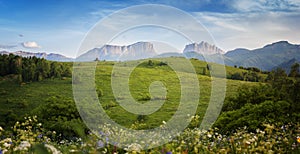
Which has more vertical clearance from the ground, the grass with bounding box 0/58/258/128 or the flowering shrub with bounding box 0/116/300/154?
the flowering shrub with bounding box 0/116/300/154

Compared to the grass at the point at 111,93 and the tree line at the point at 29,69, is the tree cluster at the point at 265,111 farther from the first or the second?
the tree line at the point at 29,69

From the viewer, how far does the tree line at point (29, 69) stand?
213 ft

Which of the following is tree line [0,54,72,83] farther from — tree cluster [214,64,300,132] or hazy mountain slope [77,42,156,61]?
hazy mountain slope [77,42,156,61]

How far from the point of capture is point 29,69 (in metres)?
66.3

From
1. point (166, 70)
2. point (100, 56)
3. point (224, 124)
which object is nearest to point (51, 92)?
point (166, 70)

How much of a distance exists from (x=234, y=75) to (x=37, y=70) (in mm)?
51342

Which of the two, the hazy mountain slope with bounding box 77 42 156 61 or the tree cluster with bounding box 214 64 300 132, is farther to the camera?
the tree cluster with bounding box 214 64 300 132

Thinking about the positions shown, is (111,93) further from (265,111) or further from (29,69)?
(265,111)

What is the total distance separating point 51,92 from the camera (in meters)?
59.0

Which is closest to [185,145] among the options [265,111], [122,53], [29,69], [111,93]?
[122,53]

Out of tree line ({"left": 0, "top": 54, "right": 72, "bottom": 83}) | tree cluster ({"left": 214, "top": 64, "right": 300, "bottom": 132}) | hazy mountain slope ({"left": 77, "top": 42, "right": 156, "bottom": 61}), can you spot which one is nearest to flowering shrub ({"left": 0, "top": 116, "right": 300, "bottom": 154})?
hazy mountain slope ({"left": 77, "top": 42, "right": 156, "bottom": 61})

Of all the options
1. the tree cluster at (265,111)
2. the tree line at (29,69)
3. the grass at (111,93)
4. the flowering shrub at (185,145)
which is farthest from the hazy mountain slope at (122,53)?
the tree line at (29,69)

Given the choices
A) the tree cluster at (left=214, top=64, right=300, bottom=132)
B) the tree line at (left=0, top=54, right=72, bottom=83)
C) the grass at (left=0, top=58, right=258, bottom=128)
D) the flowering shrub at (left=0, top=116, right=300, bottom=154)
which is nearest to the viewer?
the flowering shrub at (left=0, top=116, right=300, bottom=154)

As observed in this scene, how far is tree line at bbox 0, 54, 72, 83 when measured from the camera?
213 feet
